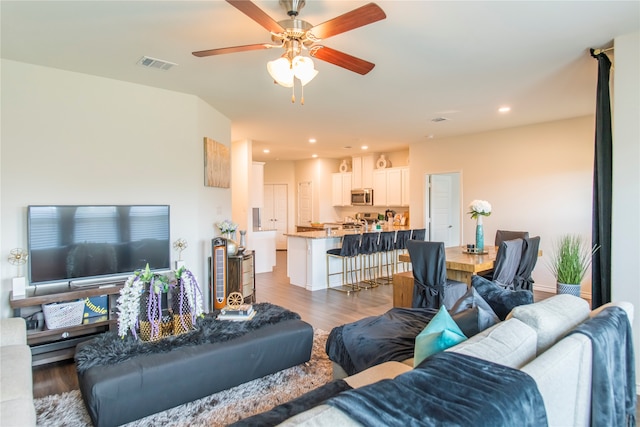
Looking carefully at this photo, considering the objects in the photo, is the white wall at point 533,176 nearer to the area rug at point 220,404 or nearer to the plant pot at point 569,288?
the plant pot at point 569,288

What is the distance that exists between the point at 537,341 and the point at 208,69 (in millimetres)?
3408

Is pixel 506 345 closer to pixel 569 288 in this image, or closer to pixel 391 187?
pixel 569 288

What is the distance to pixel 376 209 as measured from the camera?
30.8 ft

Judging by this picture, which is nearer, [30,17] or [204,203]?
[30,17]

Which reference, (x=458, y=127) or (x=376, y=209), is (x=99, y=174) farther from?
(x=376, y=209)

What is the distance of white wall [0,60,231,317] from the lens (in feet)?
10.6

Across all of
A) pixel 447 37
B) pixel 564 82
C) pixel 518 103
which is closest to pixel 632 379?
pixel 447 37

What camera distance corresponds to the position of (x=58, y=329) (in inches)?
122

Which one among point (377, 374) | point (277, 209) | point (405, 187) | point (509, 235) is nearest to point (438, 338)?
point (377, 374)

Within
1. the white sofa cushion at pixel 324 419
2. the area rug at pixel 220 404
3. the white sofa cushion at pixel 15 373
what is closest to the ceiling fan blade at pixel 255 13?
the white sofa cushion at pixel 324 419

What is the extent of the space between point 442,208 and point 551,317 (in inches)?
237

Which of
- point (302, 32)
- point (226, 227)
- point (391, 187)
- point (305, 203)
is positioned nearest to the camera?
point (302, 32)

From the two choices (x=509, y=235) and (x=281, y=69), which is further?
(x=509, y=235)

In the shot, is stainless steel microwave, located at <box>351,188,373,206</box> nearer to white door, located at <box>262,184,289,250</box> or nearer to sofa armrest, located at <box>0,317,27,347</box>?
white door, located at <box>262,184,289,250</box>
